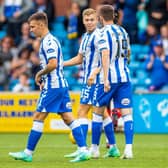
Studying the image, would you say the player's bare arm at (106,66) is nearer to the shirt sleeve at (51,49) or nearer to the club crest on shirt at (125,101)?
the club crest on shirt at (125,101)

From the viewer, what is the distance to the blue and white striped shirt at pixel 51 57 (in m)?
11.9

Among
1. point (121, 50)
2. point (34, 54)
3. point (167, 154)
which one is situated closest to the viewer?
point (121, 50)

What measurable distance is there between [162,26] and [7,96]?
15.3 ft

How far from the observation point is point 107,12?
486 inches

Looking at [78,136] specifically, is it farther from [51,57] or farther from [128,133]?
[51,57]

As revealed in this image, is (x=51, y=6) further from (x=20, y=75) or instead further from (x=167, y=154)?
(x=167, y=154)

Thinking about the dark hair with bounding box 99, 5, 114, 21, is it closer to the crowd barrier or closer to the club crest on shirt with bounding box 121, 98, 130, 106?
the club crest on shirt with bounding box 121, 98, 130, 106

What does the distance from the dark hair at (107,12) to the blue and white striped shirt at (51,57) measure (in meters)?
0.84

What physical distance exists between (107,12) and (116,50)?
1.78 ft

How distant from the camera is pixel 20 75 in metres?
21.5

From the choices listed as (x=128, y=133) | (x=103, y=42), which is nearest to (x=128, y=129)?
(x=128, y=133)

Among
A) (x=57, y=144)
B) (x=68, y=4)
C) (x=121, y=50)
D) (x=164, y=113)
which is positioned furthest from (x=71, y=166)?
(x=68, y=4)

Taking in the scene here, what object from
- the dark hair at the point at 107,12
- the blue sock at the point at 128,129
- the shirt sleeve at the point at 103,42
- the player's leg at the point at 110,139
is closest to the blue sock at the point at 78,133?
the blue sock at the point at 128,129

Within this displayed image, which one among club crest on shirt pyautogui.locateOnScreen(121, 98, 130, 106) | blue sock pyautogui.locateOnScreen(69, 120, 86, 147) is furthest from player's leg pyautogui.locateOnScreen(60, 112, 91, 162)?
club crest on shirt pyautogui.locateOnScreen(121, 98, 130, 106)
